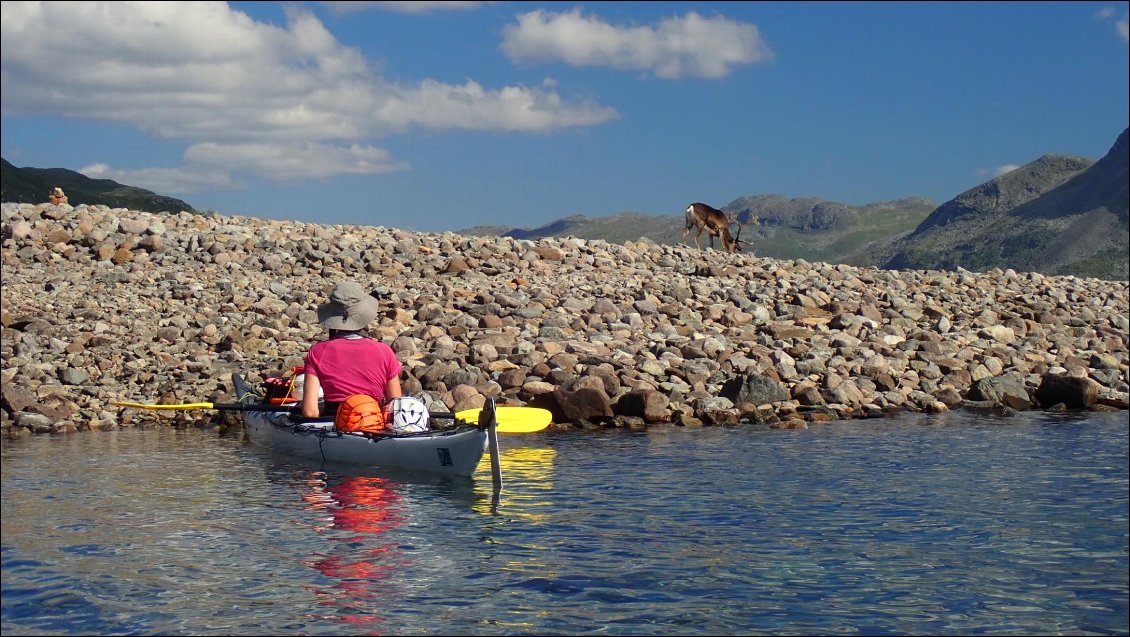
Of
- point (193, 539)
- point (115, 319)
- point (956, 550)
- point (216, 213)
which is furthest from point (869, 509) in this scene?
point (216, 213)

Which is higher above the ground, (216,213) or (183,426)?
(216,213)

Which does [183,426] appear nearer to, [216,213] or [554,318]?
[554,318]

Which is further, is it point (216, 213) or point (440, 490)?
point (216, 213)

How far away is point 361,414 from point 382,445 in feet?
1.77

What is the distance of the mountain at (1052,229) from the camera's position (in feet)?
430

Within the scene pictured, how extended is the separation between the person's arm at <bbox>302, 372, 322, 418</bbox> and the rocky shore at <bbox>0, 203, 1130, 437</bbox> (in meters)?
3.71

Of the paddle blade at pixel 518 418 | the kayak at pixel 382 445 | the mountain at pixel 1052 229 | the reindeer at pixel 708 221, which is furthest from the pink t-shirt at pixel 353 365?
the mountain at pixel 1052 229

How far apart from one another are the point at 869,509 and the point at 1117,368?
1178 centimetres

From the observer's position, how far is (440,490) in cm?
1261

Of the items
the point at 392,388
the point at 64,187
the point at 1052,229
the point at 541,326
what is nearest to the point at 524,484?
the point at 392,388

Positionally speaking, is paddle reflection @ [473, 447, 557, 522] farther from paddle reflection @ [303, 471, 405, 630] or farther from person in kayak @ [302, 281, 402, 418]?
person in kayak @ [302, 281, 402, 418]

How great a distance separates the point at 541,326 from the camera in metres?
21.4

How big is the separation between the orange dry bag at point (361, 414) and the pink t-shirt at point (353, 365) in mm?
186

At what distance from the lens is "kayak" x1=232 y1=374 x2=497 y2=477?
12695 mm
